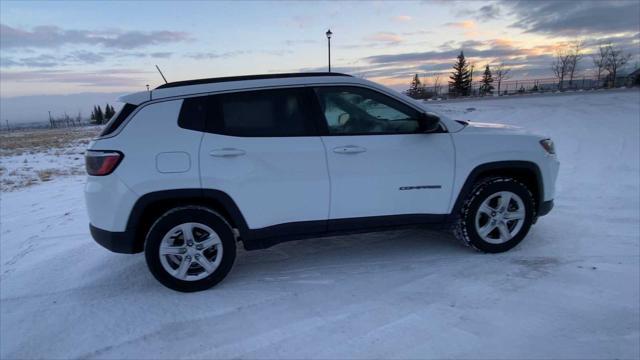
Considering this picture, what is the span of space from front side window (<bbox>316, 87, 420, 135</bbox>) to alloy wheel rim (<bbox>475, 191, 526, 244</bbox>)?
1.13 m

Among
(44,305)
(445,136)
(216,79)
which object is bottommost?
(44,305)

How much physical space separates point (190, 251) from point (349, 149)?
167cm

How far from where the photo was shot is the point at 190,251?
12.2 feet

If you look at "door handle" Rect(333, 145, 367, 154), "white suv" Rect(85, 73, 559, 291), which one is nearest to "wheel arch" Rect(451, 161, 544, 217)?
"white suv" Rect(85, 73, 559, 291)

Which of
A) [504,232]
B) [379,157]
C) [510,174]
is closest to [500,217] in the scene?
[504,232]

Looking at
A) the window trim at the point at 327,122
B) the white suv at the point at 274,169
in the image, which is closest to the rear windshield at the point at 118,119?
the white suv at the point at 274,169

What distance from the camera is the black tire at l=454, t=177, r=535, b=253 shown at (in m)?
4.21

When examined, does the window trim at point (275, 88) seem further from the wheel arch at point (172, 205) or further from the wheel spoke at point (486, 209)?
the wheel spoke at point (486, 209)

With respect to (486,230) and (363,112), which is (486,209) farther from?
(363,112)

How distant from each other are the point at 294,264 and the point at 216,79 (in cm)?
195

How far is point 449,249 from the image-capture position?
4531 mm

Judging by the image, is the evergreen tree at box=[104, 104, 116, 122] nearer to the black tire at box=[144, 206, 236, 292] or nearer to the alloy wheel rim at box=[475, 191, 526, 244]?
the black tire at box=[144, 206, 236, 292]

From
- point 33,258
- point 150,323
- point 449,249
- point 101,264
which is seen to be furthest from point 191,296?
point 449,249

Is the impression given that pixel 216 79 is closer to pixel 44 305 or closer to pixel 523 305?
pixel 44 305
